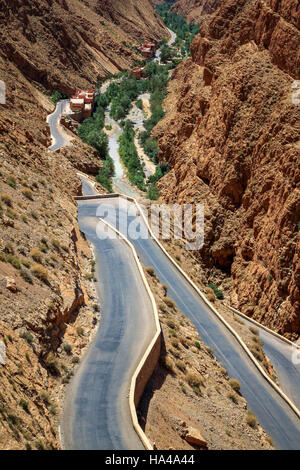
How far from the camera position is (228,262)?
40.7 meters

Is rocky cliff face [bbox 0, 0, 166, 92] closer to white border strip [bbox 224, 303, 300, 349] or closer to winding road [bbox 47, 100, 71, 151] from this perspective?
winding road [bbox 47, 100, 71, 151]

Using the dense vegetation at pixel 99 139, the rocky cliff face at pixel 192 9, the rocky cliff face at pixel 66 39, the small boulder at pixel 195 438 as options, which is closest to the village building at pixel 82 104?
the dense vegetation at pixel 99 139

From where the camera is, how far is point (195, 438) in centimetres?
1861

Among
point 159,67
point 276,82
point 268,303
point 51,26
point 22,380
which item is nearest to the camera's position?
point 22,380

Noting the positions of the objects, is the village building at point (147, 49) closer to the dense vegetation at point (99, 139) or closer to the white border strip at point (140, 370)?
the dense vegetation at point (99, 139)

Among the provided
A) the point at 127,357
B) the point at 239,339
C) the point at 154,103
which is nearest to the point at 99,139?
the point at 154,103

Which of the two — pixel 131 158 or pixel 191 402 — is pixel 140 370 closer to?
pixel 191 402

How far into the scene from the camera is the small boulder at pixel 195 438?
18.6 meters

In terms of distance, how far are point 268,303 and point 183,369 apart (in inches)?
498

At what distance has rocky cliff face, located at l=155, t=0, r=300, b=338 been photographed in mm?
33344

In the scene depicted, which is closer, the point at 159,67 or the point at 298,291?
the point at 298,291

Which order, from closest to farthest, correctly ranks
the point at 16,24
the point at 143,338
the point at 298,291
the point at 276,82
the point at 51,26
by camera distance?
the point at 143,338 → the point at 298,291 → the point at 276,82 → the point at 16,24 → the point at 51,26

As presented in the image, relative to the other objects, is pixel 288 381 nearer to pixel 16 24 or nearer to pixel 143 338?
pixel 143 338

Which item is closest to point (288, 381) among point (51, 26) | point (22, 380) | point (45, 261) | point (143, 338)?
point (143, 338)
